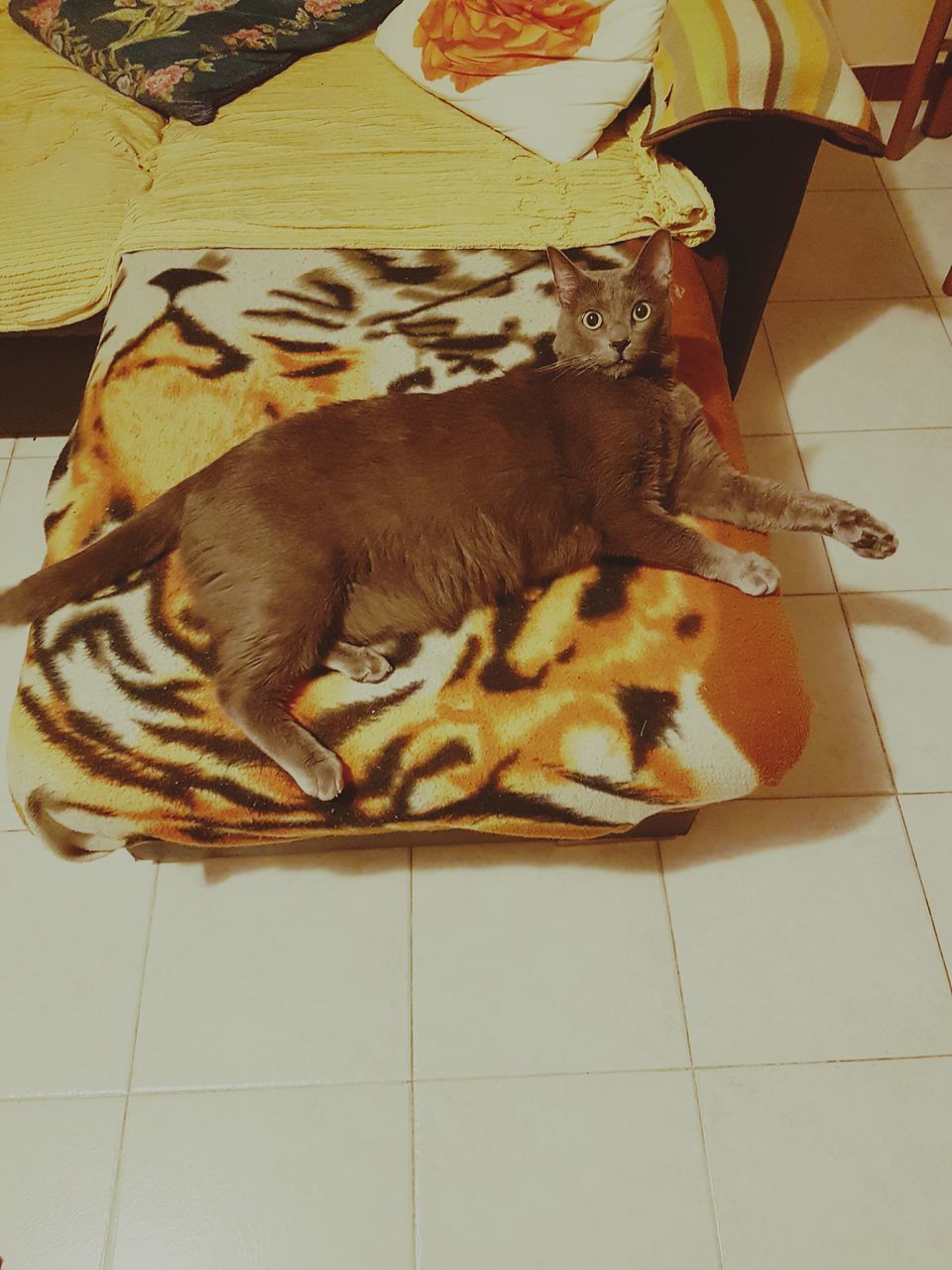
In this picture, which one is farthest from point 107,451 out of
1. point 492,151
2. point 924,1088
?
point 924,1088

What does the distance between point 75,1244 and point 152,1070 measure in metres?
0.23

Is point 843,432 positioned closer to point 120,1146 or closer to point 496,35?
point 496,35

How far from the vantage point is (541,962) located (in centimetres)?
142

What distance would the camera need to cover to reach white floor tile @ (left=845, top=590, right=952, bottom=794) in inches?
62.6

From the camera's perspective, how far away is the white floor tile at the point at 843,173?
2.49 metres

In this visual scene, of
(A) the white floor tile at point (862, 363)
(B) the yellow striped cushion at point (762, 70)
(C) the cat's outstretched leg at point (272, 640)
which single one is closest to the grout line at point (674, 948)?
(C) the cat's outstretched leg at point (272, 640)

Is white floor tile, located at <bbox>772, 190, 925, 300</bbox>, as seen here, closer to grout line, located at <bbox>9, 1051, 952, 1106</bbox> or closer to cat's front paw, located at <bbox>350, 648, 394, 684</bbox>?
cat's front paw, located at <bbox>350, 648, 394, 684</bbox>

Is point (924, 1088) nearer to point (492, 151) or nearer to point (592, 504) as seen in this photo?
point (592, 504)

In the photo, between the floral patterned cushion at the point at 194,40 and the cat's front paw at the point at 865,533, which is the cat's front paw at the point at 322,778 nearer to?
the cat's front paw at the point at 865,533

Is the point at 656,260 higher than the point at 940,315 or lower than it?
higher

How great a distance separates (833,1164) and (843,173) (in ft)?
8.20

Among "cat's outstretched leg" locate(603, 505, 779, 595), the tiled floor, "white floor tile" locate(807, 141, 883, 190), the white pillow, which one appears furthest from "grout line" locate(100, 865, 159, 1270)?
"white floor tile" locate(807, 141, 883, 190)

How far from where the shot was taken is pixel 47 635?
1260 millimetres

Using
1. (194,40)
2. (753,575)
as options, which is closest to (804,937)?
(753,575)
